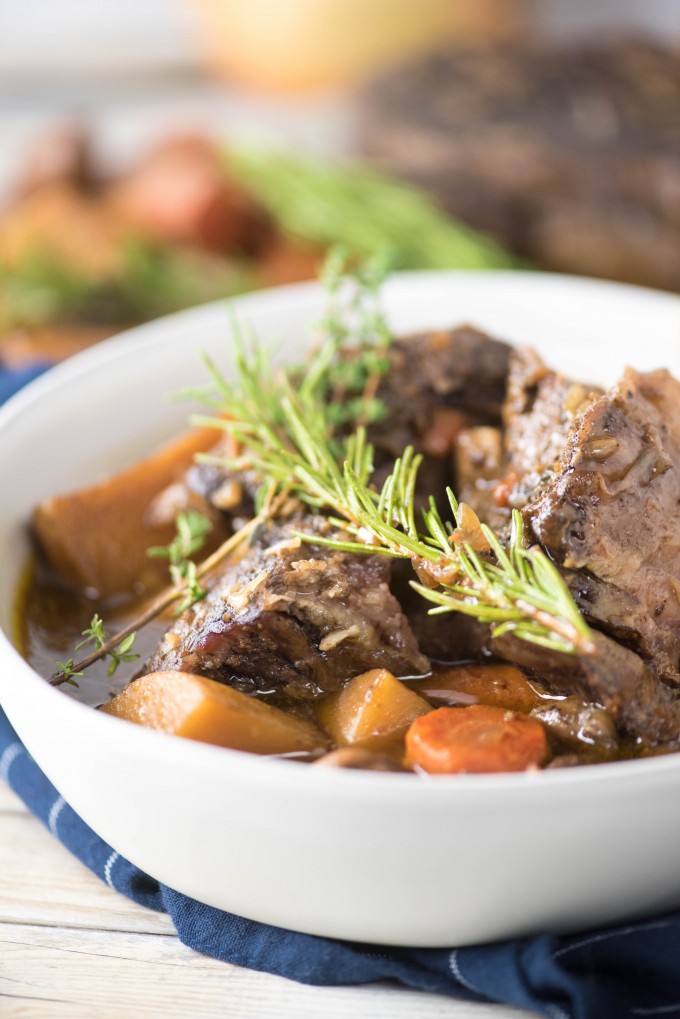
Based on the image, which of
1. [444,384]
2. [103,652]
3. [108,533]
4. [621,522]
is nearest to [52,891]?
[103,652]

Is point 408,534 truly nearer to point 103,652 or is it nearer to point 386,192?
point 103,652

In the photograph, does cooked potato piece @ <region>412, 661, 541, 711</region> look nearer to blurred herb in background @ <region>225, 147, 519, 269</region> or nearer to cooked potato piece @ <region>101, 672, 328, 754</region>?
cooked potato piece @ <region>101, 672, 328, 754</region>

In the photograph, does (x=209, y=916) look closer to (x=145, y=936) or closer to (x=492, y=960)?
(x=145, y=936)

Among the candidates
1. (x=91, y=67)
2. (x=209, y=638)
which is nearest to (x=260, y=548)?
(x=209, y=638)

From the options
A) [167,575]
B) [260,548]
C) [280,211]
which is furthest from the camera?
[280,211]

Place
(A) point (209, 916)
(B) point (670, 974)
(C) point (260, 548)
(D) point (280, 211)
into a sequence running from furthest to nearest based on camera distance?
(D) point (280, 211), (C) point (260, 548), (A) point (209, 916), (B) point (670, 974)

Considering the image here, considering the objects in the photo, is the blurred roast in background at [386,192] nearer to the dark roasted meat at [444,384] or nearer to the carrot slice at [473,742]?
the dark roasted meat at [444,384]
